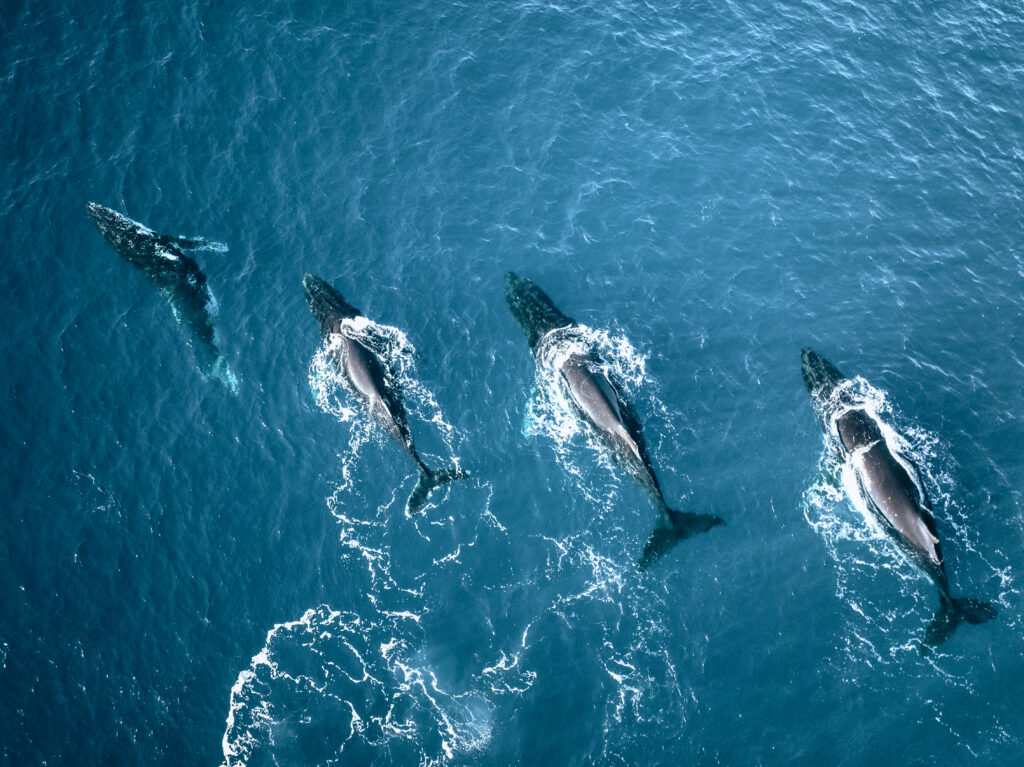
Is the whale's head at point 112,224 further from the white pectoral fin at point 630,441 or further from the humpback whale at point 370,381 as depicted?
the white pectoral fin at point 630,441

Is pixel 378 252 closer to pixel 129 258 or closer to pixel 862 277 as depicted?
pixel 129 258

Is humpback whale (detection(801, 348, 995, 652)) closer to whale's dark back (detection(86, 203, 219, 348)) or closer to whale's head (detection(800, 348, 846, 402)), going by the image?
whale's head (detection(800, 348, 846, 402))

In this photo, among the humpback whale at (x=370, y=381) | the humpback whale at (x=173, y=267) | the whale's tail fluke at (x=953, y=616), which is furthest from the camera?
the humpback whale at (x=173, y=267)

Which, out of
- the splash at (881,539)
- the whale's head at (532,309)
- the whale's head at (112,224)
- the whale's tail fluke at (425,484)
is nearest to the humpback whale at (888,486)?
the splash at (881,539)

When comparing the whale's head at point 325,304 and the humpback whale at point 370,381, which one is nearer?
the humpback whale at point 370,381

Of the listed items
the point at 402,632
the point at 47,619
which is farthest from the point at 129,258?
the point at 402,632
